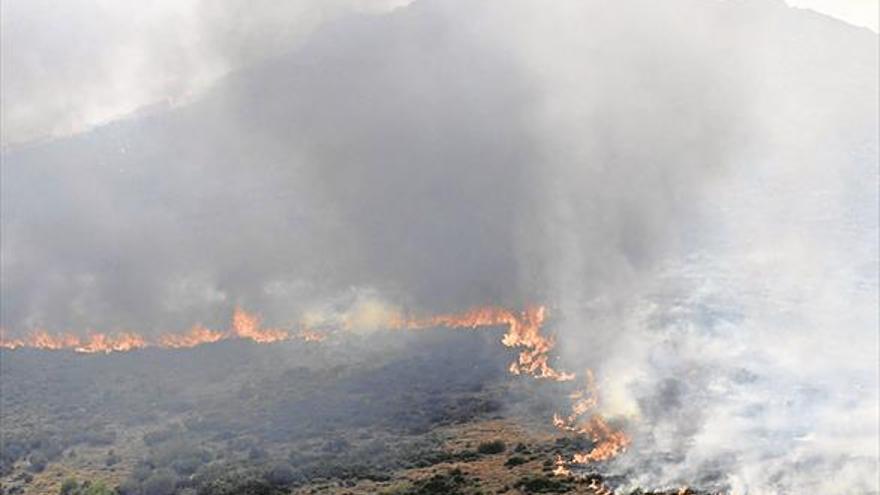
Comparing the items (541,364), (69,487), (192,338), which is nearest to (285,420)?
(69,487)

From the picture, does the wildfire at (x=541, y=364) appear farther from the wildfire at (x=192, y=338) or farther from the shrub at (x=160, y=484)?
the shrub at (x=160, y=484)

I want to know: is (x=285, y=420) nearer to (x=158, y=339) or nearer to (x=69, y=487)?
(x=69, y=487)

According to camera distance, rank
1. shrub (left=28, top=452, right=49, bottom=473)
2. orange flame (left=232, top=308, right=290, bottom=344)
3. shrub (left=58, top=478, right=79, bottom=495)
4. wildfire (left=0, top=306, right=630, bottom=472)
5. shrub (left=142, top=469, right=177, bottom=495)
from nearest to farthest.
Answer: shrub (left=142, top=469, right=177, bottom=495), shrub (left=58, top=478, right=79, bottom=495), shrub (left=28, top=452, right=49, bottom=473), wildfire (left=0, top=306, right=630, bottom=472), orange flame (left=232, top=308, right=290, bottom=344)

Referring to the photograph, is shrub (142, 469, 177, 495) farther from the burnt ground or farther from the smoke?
the smoke

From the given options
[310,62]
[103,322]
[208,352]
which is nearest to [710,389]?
[208,352]

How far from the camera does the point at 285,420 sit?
8925 cm

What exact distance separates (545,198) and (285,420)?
Result: 6352cm

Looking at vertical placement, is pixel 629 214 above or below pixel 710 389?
above

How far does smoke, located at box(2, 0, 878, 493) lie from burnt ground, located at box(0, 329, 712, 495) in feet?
32.3

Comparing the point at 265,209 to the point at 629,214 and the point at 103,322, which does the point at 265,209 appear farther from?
the point at 629,214

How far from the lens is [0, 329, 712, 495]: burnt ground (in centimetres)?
6581

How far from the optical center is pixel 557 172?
14162 centimetres

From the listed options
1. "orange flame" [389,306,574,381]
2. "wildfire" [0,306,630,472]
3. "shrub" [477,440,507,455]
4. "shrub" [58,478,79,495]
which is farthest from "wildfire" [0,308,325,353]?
"shrub" [477,440,507,455]

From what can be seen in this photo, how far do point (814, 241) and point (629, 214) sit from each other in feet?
102
